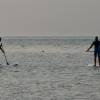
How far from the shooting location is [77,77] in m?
26.8

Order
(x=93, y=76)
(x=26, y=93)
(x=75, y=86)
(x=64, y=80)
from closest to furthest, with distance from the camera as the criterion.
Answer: (x=26, y=93) < (x=75, y=86) < (x=64, y=80) < (x=93, y=76)

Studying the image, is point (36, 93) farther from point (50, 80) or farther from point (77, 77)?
point (77, 77)

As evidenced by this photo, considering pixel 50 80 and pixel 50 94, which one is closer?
pixel 50 94

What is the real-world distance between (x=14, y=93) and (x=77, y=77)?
6374 millimetres

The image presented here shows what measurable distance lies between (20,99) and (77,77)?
25.2 ft

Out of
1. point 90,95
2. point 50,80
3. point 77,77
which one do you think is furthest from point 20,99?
point 77,77

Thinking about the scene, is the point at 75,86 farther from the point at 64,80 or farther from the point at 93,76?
the point at 93,76

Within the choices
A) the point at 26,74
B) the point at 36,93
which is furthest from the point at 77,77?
the point at 36,93

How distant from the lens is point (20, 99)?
19484 millimetres

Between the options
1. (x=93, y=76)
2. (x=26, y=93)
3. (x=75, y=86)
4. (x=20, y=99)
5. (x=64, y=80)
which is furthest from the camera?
(x=93, y=76)

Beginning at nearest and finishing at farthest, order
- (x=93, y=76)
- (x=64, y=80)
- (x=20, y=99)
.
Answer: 1. (x=20, y=99)
2. (x=64, y=80)
3. (x=93, y=76)

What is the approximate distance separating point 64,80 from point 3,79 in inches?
121

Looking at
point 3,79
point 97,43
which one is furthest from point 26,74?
point 97,43

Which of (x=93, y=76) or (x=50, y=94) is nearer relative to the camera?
(x=50, y=94)
